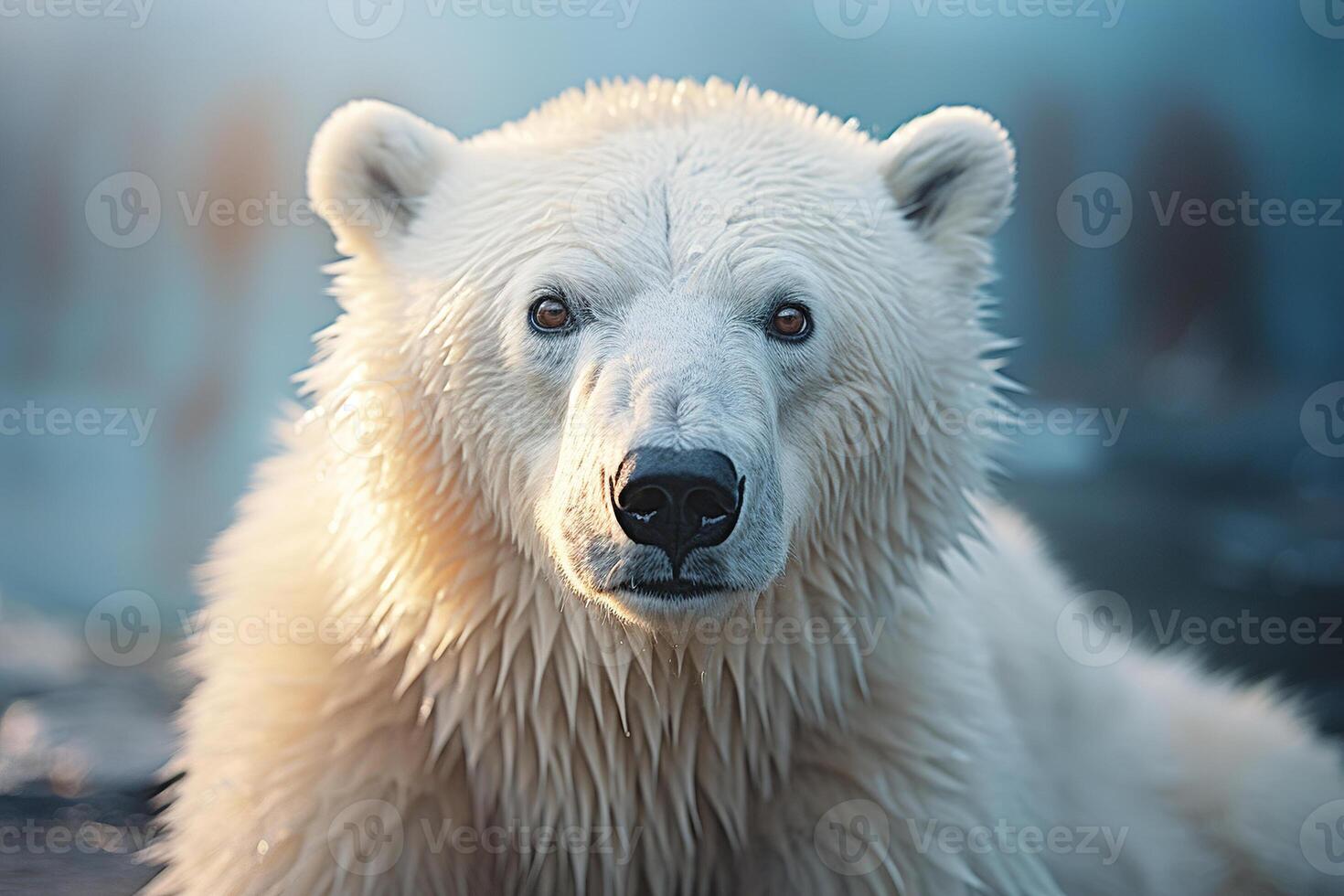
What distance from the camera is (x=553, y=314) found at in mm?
1841

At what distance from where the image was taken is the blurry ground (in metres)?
2.96

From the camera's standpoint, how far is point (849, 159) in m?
2.19

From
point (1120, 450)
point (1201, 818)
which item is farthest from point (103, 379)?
point (1120, 450)
